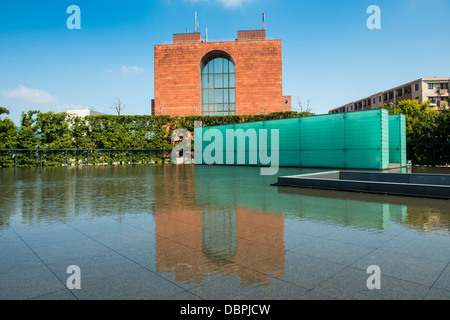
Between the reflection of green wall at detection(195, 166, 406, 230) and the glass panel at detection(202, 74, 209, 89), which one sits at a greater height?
the glass panel at detection(202, 74, 209, 89)

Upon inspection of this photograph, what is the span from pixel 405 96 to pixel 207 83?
53600mm

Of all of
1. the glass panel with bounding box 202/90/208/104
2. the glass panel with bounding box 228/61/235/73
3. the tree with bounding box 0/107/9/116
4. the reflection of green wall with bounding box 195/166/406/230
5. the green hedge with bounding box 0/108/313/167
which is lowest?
the reflection of green wall with bounding box 195/166/406/230

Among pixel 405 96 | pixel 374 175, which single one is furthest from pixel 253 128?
pixel 405 96

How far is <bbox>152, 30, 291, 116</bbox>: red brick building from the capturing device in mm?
39000

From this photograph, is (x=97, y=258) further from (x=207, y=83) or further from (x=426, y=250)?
(x=207, y=83)

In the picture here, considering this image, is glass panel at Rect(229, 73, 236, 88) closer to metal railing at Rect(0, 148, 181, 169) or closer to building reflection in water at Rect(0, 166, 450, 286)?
metal railing at Rect(0, 148, 181, 169)

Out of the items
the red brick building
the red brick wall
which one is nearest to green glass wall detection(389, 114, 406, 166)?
the red brick building

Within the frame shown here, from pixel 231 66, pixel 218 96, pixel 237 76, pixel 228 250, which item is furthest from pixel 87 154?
pixel 231 66

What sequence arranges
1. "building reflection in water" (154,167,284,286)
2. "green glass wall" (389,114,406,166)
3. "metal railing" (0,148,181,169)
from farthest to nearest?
"metal railing" (0,148,181,169), "green glass wall" (389,114,406,166), "building reflection in water" (154,167,284,286)

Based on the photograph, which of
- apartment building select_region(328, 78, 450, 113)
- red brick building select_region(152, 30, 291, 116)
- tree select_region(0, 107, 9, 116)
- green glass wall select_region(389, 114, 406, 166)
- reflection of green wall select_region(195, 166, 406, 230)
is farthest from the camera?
apartment building select_region(328, 78, 450, 113)

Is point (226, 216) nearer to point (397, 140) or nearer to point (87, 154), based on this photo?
point (397, 140)

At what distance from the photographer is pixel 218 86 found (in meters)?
41.5

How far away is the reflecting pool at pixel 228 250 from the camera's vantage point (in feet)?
7.64
